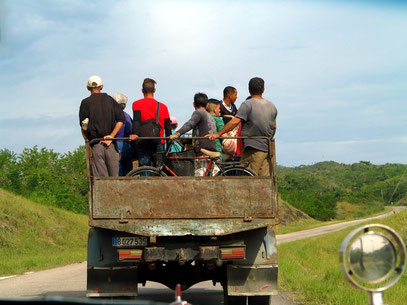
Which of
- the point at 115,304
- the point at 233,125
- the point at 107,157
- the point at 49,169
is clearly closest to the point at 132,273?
the point at 107,157

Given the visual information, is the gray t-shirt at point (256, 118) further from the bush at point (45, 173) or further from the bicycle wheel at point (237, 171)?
the bush at point (45, 173)

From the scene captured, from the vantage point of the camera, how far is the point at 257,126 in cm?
917

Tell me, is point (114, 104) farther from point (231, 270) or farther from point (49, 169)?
point (49, 169)

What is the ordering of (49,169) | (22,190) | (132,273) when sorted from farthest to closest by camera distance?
(49,169), (22,190), (132,273)

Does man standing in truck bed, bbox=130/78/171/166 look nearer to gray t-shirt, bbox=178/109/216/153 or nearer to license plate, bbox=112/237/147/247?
gray t-shirt, bbox=178/109/216/153

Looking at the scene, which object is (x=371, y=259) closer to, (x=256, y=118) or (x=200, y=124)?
(x=256, y=118)

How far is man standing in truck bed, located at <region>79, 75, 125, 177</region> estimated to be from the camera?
9.05 m

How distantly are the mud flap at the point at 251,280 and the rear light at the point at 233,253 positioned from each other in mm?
433

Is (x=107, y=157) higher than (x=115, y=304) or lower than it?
higher

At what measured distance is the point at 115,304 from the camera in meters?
2.40

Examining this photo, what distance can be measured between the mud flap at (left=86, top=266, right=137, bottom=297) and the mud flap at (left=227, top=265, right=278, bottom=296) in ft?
3.58

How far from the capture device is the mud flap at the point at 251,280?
827 centimetres

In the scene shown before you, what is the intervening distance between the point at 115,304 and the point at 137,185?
18.4ft

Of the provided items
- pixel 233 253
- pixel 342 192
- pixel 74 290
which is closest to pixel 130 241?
pixel 233 253
